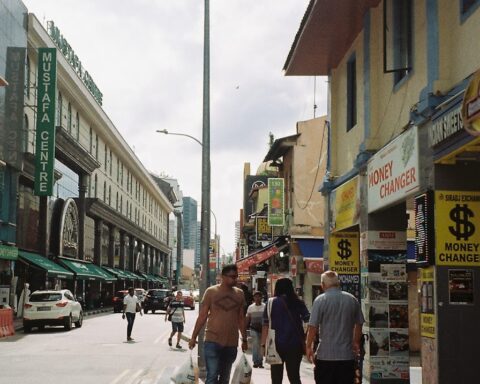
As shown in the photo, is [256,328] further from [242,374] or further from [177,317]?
[242,374]

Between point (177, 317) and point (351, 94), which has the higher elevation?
point (351, 94)

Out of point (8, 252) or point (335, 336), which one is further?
point (8, 252)

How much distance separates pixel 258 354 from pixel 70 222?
32.0 metres

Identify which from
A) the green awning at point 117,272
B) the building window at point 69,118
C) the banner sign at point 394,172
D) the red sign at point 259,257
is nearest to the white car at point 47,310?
the red sign at point 259,257

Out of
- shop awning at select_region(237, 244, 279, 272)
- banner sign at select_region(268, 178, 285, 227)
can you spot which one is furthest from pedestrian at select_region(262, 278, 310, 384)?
banner sign at select_region(268, 178, 285, 227)

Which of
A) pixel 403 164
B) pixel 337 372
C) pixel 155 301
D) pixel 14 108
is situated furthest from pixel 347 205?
pixel 155 301

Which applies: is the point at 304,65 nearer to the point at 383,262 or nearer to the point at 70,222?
the point at 383,262

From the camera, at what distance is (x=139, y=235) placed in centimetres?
7706

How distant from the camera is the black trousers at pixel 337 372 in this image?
7508 mm

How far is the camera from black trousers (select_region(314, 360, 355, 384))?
24.6 feet

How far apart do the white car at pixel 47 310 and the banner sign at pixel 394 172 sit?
16480 mm

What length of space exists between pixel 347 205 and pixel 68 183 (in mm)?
33013

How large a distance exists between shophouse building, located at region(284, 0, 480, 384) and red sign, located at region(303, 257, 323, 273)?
5.66 metres

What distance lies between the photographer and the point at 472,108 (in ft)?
22.9
